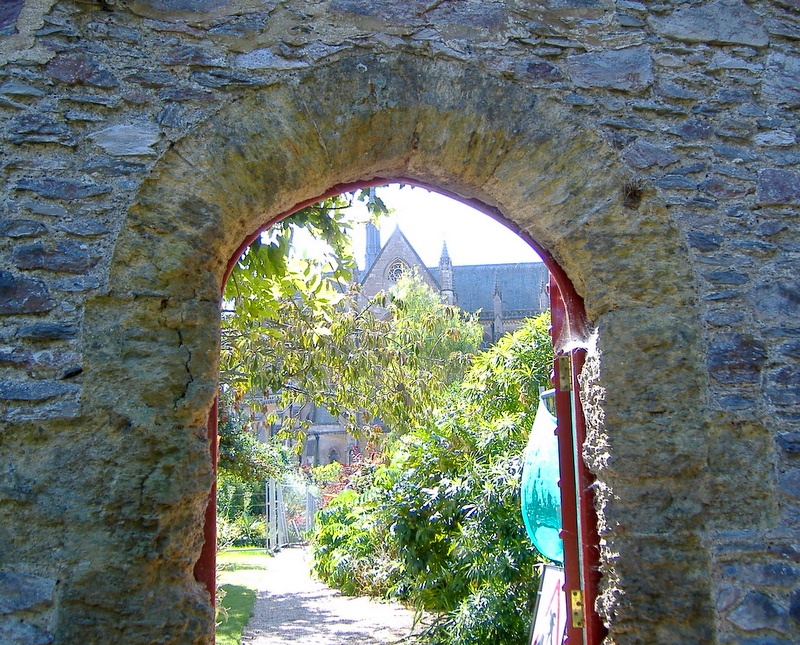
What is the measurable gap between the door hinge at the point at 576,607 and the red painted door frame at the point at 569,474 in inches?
1.1

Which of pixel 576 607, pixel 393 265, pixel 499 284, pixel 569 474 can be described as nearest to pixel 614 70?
pixel 569 474

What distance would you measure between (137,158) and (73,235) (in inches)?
12.3

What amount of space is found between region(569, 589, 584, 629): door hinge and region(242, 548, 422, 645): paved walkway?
3620mm

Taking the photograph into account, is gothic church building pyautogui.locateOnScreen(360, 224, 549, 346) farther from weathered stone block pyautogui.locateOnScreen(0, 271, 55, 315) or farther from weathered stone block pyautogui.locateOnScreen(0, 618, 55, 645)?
weathered stone block pyautogui.locateOnScreen(0, 618, 55, 645)

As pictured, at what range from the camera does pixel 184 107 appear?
249cm

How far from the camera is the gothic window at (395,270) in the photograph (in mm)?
34075

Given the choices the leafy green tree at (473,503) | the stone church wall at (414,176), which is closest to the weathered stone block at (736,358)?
the stone church wall at (414,176)

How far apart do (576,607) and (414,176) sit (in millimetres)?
1723

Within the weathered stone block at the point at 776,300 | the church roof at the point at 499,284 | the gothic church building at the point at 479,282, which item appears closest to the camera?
the weathered stone block at the point at 776,300

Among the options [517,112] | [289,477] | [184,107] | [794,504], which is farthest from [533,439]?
[289,477]

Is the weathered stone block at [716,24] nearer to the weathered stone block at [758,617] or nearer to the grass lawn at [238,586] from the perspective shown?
the weathered stone block at [758,617]

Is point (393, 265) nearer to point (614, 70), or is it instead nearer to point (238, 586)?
point (238, 586)

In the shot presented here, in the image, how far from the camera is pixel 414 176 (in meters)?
2.89

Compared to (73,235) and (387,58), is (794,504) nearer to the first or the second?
(387,58)
